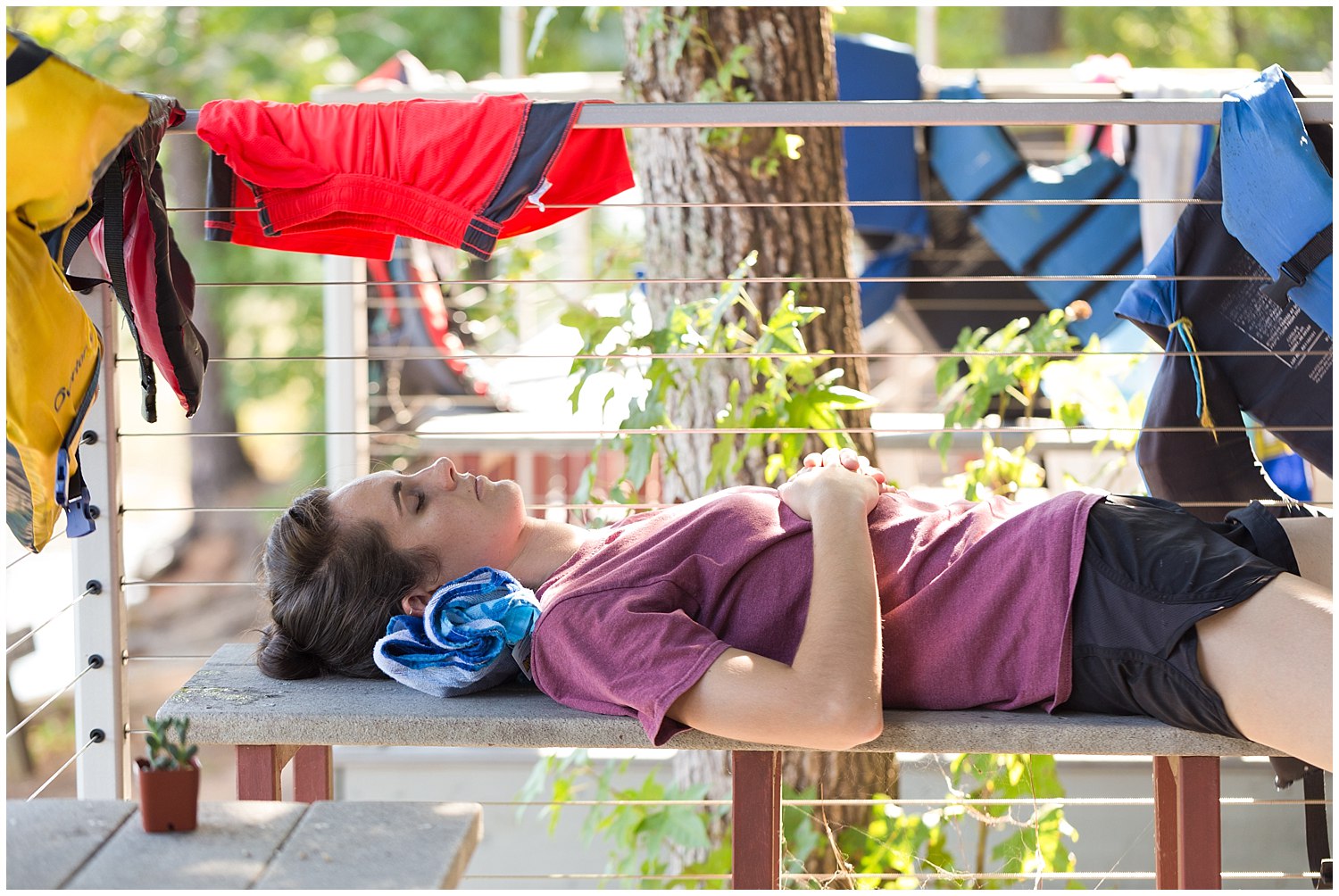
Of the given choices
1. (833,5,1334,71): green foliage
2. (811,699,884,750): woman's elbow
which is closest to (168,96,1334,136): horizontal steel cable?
(811,699,884,750): woman's elbow

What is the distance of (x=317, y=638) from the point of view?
1.74 m

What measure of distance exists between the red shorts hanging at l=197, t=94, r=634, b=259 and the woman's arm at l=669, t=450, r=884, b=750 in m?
0.69

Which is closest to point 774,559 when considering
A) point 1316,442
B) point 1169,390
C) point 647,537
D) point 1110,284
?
point 647,537

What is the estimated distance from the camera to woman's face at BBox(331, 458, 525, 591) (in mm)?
1797

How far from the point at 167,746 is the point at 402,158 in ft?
3.12

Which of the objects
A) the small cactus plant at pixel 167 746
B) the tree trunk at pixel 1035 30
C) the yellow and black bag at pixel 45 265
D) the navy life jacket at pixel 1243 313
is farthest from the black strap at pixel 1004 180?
the tree trunk at pixel 1035 30

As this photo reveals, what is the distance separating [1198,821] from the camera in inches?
64.2

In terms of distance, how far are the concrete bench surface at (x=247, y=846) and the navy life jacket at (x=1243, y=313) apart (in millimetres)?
1298

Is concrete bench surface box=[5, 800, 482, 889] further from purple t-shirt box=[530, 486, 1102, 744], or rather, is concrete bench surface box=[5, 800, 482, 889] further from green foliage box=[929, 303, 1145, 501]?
green foliage box=[929, 303, 1145, 501]

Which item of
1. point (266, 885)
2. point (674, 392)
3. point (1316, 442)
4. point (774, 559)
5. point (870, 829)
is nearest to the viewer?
point (266, 885)

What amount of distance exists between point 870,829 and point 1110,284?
1980 mm

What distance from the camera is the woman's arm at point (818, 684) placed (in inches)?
57.6

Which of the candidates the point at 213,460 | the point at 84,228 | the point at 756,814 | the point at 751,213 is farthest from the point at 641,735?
the point at 213,460

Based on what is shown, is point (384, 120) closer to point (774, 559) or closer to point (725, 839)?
point (774, 559)
